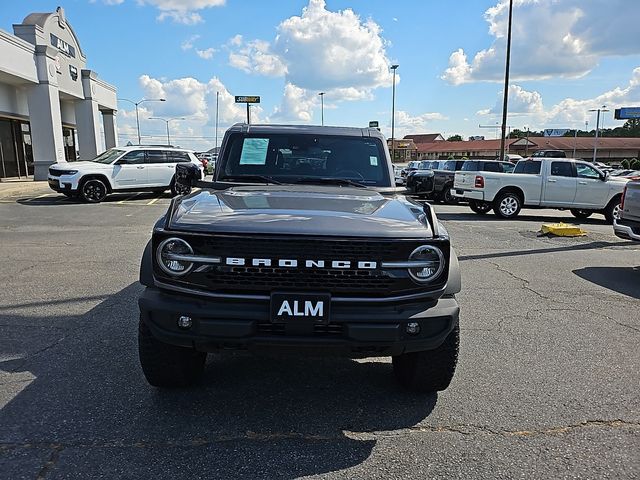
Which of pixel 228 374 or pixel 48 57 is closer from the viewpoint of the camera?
pixel 228 374

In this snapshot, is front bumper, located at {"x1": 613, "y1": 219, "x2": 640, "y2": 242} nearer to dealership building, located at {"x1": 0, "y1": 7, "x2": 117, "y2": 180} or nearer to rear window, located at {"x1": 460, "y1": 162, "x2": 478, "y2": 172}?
rear window, located at {"x1": 460, "y1": 162, "x2": 478, "y2": 172}

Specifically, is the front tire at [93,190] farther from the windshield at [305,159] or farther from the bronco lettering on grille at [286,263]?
the bronco lettering on grille at [286,263]

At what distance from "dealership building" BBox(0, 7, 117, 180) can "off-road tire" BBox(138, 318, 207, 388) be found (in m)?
20.3

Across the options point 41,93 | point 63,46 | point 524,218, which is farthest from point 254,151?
→ point 63,46

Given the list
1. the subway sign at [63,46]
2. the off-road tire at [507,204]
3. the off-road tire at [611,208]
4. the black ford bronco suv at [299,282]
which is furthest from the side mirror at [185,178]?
the subway sign at [63,46]

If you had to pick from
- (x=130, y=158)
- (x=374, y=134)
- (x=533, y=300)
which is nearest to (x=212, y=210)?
(x=374, y=134)

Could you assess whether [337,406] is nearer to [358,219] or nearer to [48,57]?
[358,219]

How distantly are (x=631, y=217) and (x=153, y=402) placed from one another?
24.6 ft

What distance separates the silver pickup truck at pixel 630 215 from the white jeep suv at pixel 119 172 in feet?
39.2

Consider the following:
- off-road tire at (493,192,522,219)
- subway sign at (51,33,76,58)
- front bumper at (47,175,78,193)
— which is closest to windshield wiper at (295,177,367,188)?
off-road tire at (493,192,522,219)

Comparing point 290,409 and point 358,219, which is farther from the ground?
point 358,219

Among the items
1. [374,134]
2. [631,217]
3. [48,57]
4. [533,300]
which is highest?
[48,57]

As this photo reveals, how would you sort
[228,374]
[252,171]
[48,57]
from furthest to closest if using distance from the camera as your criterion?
1. [48,57]
2. [252,171]
3. [228,374]

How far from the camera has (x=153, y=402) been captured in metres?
3.36
